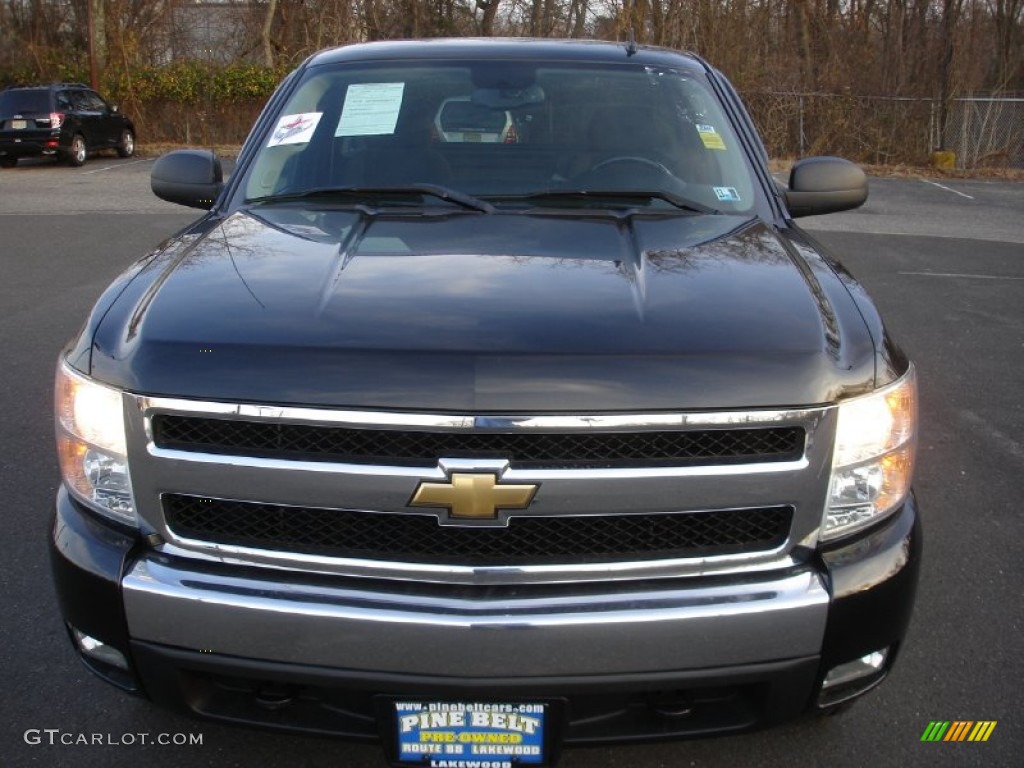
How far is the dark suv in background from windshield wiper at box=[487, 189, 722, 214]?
65.1 feet

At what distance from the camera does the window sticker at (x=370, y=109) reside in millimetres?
3580

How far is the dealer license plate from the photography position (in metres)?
2.10

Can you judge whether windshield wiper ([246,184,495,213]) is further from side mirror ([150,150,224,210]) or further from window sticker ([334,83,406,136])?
side mirror ([150,150,224,210])

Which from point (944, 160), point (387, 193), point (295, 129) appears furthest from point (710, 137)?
point (944, 160)

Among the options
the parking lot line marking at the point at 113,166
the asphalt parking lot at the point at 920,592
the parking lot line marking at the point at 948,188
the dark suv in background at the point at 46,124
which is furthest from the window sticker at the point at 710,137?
the dark suv in background at the point at 46,124

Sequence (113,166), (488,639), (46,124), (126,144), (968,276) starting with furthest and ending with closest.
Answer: (126,144), (113,166), (46,124), (968,276), (488,639)

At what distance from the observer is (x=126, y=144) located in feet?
76.8

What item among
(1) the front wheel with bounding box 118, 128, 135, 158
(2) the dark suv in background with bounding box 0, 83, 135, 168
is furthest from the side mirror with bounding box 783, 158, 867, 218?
(1) the front wheel with bounding box 118, 128, 135, 158

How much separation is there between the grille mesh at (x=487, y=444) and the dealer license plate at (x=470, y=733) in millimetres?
514

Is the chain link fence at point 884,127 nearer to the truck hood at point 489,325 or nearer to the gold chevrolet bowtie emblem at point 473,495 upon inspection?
the truck hood at point 489,325

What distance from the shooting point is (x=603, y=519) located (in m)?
2.11

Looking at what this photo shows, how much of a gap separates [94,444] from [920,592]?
2792mm

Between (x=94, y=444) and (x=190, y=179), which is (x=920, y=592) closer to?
(x=94, y=444)

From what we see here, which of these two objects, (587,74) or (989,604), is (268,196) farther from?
(989,604)
